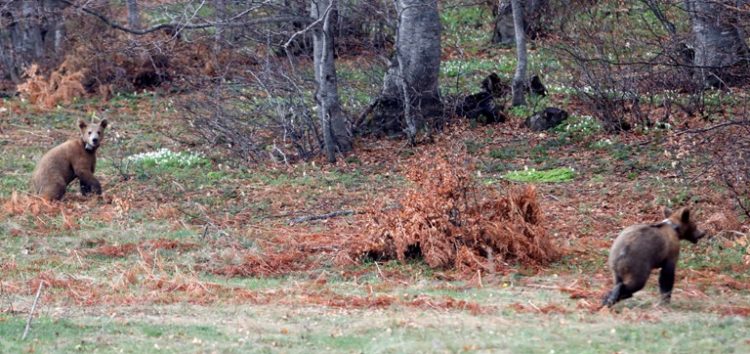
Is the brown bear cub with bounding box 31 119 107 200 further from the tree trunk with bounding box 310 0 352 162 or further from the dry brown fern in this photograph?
the dry brown fern

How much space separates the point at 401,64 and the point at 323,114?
2.11 meters

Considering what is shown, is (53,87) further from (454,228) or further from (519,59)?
(454,228)

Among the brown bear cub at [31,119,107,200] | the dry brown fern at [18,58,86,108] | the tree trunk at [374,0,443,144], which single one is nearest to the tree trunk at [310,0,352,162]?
the tree trunk at [374,0,443,144]

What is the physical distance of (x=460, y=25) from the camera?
3328 cm

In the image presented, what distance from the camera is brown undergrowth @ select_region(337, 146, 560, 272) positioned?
12.7 metres

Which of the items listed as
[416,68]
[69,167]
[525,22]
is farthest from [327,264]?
[525,22]

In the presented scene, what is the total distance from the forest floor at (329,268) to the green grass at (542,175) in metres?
0.16

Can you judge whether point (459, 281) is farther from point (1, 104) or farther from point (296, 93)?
point (1, 104)

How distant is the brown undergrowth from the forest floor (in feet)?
0.78

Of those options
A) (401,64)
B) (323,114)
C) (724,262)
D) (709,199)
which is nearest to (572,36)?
(401,64)

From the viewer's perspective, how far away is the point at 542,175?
17.8 metres

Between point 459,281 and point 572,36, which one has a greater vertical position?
point 572,36

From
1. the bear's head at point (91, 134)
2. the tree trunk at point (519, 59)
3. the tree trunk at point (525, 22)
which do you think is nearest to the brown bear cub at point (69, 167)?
the bear's head at point (91, 134)

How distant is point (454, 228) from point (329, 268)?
58.9 inches
